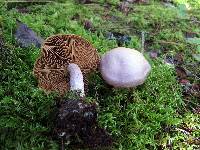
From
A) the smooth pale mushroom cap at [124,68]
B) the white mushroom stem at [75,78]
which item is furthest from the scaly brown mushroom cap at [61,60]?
the smooth pale mushroom cap at [124,68]

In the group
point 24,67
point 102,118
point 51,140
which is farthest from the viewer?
point 24,67

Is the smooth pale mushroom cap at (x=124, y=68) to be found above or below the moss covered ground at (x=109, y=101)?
above

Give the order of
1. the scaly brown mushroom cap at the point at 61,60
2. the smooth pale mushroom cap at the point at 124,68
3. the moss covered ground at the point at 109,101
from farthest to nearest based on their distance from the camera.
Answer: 1. the scaly brown mushroom cap at the point at 61,60
2. the smooth pale mushroom cap at the point at 124,68
3. the moss covered ground at the point at 109,101

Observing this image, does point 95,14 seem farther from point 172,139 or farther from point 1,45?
point 172,139

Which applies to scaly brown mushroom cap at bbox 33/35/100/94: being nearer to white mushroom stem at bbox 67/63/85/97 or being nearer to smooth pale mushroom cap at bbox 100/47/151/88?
white mushroom stem at bbox 67/63/85/97

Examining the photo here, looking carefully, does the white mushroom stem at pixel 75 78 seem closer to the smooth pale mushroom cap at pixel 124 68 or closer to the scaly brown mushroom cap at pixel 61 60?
the scaly brown mushroom cap at pixel 61 60

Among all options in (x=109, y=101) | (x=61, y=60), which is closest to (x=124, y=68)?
(x=109, y=101)

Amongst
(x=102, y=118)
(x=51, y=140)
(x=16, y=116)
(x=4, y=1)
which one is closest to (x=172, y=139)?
(x=102, y=118)
